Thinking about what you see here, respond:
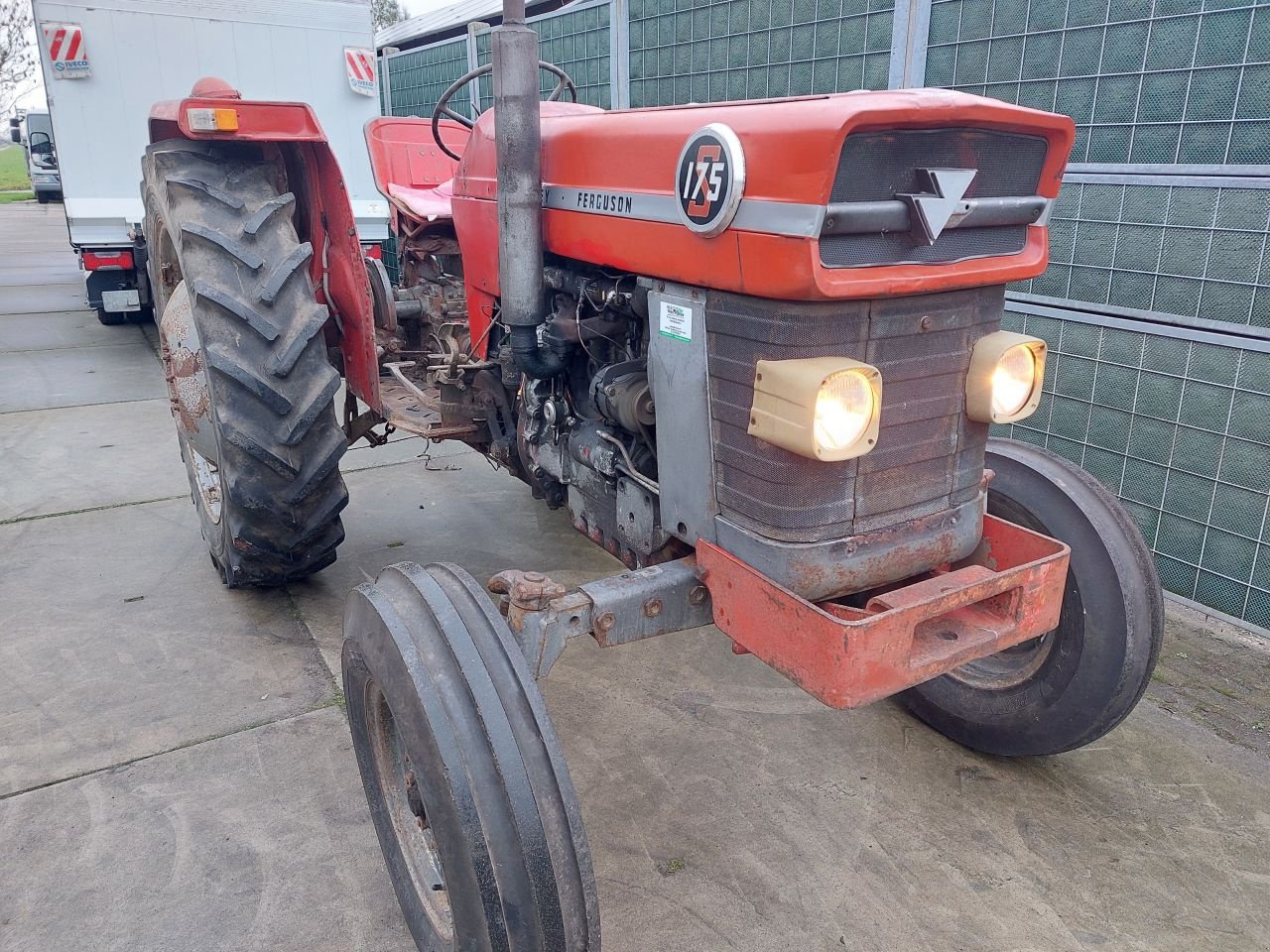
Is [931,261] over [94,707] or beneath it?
over

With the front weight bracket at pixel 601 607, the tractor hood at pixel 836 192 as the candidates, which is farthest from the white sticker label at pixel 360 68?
the front weight bracket at pixel 601 607

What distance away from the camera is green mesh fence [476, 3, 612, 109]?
20.2 feet

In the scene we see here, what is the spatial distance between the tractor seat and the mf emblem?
88.9 inches

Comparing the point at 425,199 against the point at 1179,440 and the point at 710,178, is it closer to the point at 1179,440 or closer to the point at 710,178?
the point at 710,178

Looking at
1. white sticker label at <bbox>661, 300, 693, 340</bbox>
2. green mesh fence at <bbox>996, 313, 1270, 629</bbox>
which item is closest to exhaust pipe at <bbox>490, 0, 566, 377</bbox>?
white sticker label at <bbox>661, 300, 693, 340</bbox>

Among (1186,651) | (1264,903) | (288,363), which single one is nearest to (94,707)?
(288,363)

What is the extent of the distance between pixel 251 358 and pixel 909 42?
118 inches

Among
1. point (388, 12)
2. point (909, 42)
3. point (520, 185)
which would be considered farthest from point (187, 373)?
point (388, 12)

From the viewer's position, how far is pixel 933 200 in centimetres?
169

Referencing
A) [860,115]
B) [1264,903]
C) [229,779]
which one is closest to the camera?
[860,115]

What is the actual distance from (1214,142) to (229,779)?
362 centimetres

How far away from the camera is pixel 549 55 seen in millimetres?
6867

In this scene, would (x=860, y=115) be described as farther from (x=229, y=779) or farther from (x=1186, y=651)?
(x=1186, y=651)

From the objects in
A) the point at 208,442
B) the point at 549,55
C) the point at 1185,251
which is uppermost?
the point at 549,55
